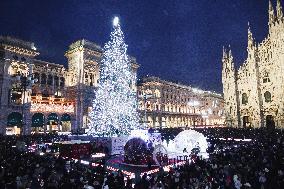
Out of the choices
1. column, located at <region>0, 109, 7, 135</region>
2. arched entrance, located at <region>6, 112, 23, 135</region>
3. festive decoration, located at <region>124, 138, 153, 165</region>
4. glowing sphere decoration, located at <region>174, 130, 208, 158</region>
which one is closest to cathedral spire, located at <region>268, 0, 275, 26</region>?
glowing sphere decoration, located at <region>174, 130, 208, 158</region>

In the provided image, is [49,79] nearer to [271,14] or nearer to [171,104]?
[171,104]

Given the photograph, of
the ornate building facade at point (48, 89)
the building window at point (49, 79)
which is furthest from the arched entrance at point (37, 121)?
the building window at point (49, 79)

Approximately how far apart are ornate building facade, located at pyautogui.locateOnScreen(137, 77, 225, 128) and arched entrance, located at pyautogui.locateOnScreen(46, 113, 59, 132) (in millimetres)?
18069

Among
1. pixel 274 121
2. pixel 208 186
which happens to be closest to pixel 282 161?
pixel 208 186

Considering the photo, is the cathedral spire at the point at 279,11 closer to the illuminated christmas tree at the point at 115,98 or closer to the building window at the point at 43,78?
the illuminated christmas tree at the point at 115,98

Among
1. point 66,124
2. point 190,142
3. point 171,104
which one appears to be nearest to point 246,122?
point 171,104

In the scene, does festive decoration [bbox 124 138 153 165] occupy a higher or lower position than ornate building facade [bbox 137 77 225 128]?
lower

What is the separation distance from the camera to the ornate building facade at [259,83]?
44375mm

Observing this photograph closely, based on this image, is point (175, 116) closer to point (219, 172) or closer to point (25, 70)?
point (25, 70)

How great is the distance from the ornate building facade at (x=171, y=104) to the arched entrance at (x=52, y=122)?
1807 centimetres

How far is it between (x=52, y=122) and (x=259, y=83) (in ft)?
128

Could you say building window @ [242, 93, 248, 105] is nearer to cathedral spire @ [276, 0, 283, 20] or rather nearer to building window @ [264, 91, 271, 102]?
building window @ [264, 91, 271, 102]

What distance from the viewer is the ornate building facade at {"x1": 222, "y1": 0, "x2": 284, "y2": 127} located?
44375mm

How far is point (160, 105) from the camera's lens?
68.1m
